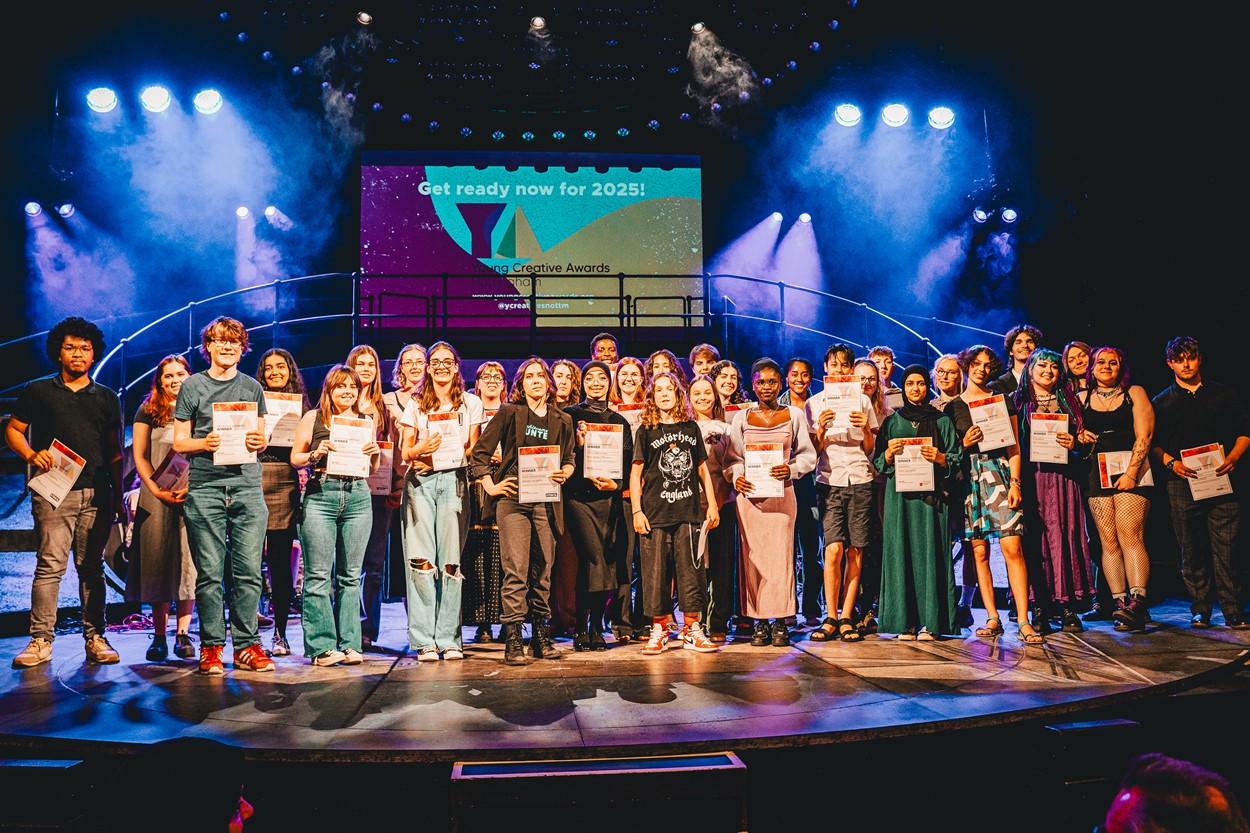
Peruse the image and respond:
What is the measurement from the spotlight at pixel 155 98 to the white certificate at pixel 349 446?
10551 mm

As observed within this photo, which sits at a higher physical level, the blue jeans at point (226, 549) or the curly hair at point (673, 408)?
the curly hair at point (673, 408)

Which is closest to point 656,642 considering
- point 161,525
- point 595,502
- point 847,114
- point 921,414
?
point 595,502

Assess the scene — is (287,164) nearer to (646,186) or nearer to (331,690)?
(646,186)

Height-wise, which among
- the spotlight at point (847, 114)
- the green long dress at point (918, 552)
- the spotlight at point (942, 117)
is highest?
the spotlight at point (847, 114)

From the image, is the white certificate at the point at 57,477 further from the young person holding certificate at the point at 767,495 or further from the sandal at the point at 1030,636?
the sandal at the point at 1030,636

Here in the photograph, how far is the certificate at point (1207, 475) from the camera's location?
5.60m

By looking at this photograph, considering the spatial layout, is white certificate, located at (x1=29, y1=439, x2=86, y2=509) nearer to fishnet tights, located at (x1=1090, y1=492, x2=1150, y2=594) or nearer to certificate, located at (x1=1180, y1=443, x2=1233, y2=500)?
fishnet tights, located at (x1=1090, y1=492, x2=1150, y2=594)

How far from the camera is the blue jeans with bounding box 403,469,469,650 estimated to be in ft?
16.4

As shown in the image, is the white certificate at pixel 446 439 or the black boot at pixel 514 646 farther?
the white certificate at pixel 446 439

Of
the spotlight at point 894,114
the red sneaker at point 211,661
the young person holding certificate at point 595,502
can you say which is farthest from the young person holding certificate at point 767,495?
the spotlight at point 894,114

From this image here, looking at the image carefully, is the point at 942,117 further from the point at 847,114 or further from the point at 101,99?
the point at 101,99

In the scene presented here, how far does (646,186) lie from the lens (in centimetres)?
1288

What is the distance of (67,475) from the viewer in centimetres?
486

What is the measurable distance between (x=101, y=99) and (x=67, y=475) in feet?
33.0
